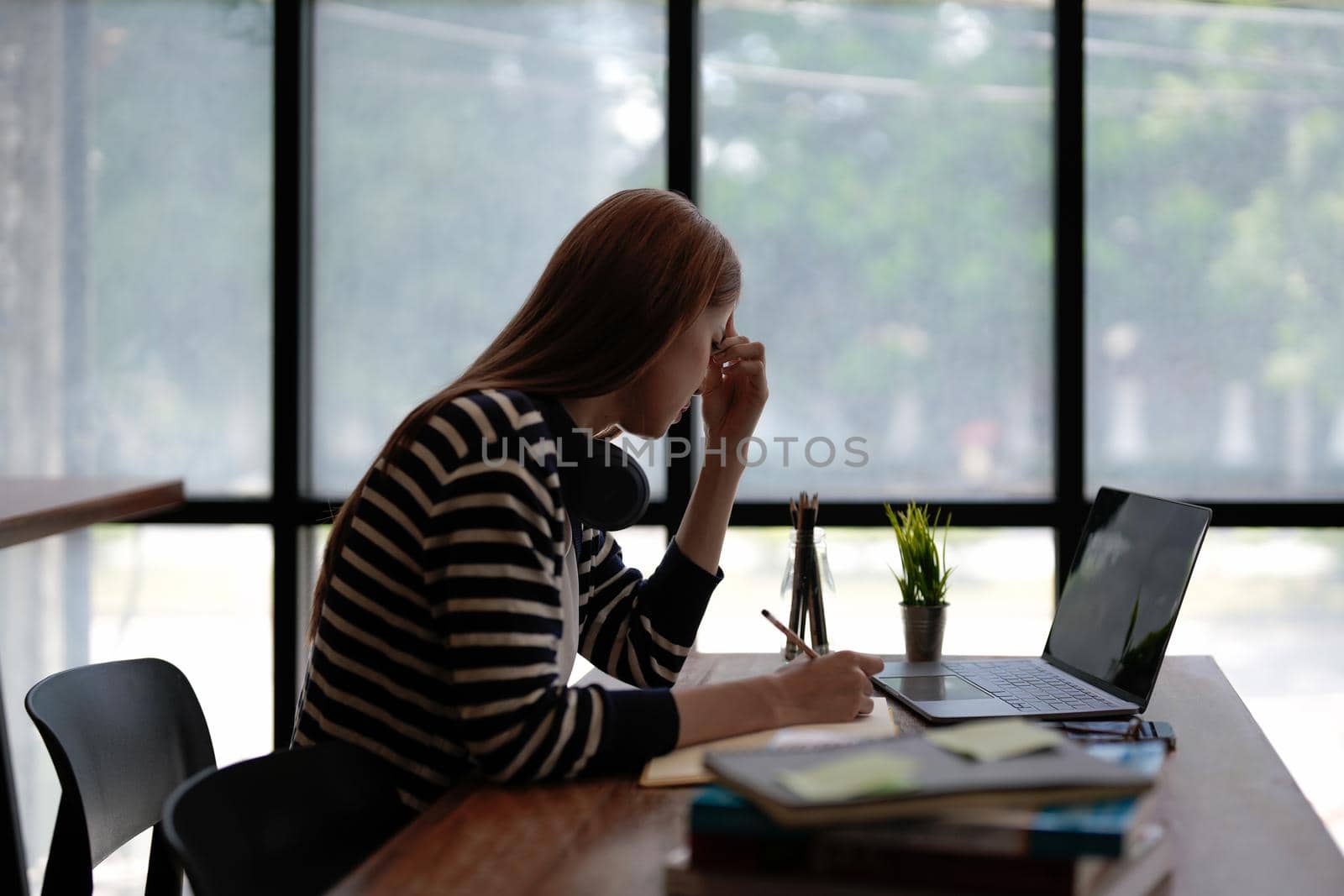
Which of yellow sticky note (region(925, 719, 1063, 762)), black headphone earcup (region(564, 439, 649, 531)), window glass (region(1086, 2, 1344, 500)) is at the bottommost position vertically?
yellow sticky note (region(925, 719, 1063, 762))

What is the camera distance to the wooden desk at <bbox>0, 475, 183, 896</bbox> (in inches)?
63.9

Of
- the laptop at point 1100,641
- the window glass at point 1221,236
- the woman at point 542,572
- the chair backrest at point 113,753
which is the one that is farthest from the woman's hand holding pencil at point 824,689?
the window glass at point 1221,236

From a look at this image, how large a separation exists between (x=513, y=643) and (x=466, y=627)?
4 cm

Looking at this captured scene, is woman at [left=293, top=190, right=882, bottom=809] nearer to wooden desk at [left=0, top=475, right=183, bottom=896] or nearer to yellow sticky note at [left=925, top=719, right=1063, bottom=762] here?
yellow sticky note at [left=925, top=719, right=1063, bottom=762]

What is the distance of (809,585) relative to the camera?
158cm

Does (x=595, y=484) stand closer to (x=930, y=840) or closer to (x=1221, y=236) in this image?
(x=930, y=840)

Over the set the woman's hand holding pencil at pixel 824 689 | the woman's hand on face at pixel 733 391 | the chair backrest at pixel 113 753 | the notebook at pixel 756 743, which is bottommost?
the chair backrest at pixel 113 753

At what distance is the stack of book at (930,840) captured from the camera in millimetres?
738

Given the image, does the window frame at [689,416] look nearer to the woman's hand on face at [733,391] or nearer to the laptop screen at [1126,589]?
the woman's hand on face at [733,391]

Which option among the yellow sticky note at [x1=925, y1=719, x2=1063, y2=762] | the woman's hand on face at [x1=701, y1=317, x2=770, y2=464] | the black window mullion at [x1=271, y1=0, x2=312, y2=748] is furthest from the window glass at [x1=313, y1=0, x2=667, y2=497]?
the yellow sticky note at [x1=925, y1=719, x2=1063, y2=762]

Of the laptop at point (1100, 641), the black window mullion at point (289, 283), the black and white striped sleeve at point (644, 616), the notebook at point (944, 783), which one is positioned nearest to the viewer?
the notebook at point (944, 783)

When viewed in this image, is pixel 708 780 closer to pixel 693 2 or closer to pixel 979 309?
A: pixel 979 309

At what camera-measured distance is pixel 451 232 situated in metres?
2.71

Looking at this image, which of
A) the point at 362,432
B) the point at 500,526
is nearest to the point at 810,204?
the point at 362,432
